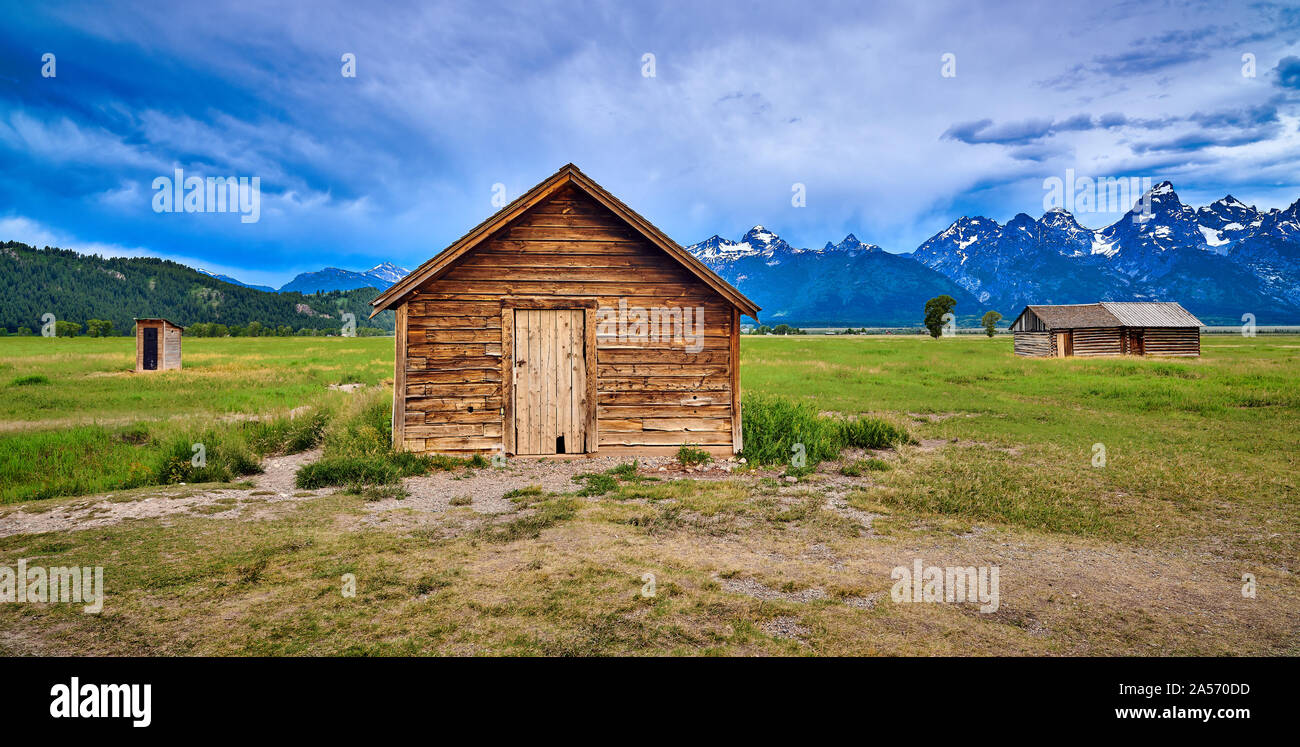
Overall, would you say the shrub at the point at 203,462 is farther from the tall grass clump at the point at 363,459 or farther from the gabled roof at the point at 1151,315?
the gabled roof at the point at 1151,315

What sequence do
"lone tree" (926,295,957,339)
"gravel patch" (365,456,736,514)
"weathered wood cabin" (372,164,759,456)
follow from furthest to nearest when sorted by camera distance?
"lone tree" (926,295,957,339), "weathered wood cabin" (372,164,759,456), "gravel patch" (365,456,736,514)

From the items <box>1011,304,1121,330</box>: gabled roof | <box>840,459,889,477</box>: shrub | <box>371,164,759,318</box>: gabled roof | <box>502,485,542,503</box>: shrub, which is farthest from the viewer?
<box>1011,304,1121,330</box>: gabled roof

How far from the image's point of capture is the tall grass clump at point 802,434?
12.6m

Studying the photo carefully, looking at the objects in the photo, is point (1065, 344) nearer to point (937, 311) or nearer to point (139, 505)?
point (937, 311)

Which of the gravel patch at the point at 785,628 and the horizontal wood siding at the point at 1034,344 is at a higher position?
the horizontal wood siding at the point at 1034,344

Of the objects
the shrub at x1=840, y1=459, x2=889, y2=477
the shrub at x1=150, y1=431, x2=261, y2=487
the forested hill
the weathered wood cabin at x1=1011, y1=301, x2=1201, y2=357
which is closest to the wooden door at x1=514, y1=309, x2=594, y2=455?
the shrub at x1=150, y1=431, x2=261, y2=487

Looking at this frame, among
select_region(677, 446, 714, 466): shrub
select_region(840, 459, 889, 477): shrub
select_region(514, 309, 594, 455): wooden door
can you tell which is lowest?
select_region(840, 459, 889, 477): shrub

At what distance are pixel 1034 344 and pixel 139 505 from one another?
63.0 m

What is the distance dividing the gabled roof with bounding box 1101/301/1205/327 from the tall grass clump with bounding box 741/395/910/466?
49894 mm

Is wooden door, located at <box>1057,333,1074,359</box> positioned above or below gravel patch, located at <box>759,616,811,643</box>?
above

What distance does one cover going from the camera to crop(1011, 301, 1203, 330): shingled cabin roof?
50625mm

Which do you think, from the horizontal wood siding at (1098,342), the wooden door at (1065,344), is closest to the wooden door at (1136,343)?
the horizontal wood siding at (1098,342)

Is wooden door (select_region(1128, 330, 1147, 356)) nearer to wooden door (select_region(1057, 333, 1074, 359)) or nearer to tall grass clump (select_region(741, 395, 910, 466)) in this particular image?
wooden door (select_region(1057, 333, 1074, 359))

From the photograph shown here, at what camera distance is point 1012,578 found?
609 centimetres
